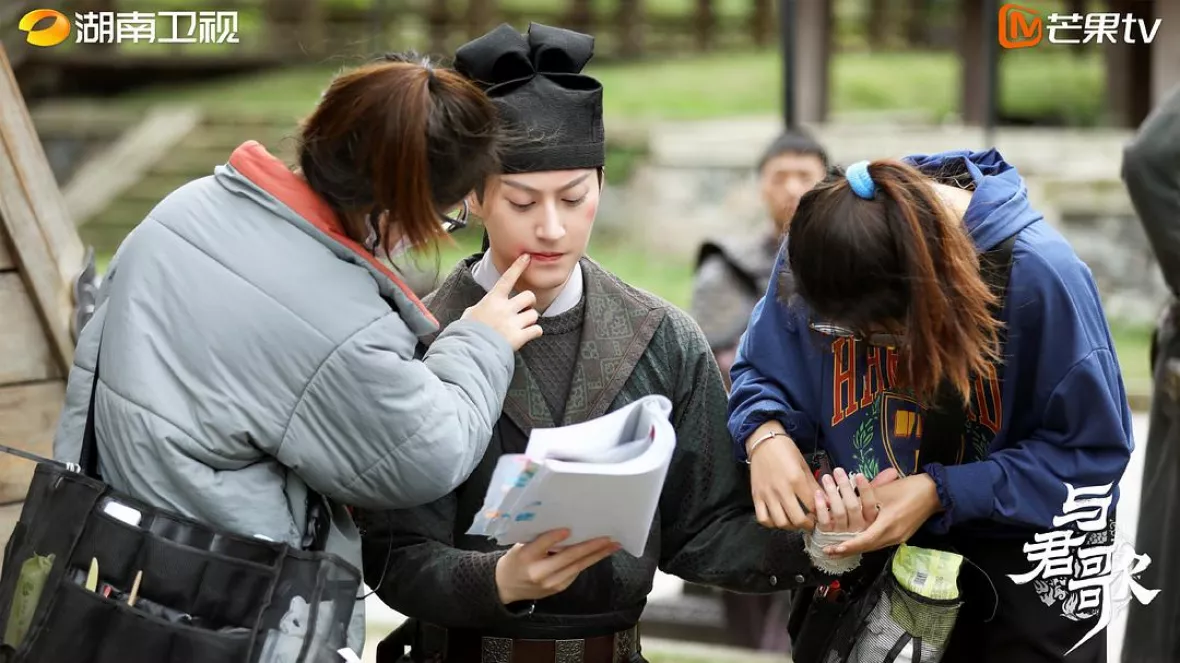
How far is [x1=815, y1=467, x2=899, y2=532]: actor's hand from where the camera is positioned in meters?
2.39

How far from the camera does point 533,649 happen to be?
259 centimetres

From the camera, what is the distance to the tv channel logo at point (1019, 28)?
12.5 ft

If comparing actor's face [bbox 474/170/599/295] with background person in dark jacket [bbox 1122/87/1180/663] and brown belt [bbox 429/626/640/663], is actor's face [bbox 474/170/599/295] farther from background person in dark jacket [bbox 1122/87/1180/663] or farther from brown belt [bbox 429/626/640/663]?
background person in dark jacket [bbox 1122/87/1180/663]

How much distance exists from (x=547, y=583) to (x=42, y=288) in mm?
1356

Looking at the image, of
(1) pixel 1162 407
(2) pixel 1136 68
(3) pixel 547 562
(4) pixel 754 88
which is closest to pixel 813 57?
(2) pixel 1136 68

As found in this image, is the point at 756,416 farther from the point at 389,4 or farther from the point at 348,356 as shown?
the point at 389,4

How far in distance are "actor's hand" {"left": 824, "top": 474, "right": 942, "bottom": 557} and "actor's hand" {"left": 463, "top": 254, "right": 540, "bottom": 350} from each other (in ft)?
2.07

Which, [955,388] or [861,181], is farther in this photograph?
[955,388]

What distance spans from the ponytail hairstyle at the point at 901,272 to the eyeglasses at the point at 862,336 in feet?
0.07

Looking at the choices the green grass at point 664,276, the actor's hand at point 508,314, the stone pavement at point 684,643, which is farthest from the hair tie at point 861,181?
the green grass at point 664,276

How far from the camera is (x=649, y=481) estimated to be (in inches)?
82.4

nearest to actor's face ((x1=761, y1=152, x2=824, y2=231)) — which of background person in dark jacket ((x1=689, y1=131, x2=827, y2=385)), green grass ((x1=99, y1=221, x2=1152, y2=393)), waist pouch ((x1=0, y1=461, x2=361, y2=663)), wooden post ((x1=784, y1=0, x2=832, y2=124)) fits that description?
background person in dark jacket ((x1=689, y1=131, x2=827, y2=385))

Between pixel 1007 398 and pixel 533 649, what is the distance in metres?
0.94

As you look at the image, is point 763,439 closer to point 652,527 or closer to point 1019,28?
point 652,527
